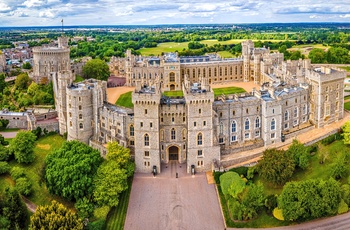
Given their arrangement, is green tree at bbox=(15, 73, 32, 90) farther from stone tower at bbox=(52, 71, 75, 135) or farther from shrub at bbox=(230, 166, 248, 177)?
shrub at bbox=(230, 166, 248, 177)

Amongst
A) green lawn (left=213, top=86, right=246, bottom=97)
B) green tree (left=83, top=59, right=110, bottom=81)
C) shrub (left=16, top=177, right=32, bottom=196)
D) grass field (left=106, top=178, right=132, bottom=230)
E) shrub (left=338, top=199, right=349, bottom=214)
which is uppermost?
green tree (left=83, top=59, right=110, bottom=81)

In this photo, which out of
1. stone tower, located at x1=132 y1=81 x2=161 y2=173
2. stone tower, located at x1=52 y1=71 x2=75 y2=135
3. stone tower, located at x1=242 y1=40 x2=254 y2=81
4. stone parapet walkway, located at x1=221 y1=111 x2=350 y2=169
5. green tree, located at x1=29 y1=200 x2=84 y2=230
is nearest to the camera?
green tree, located at x1=29 y1=200 x2=84 y2=230

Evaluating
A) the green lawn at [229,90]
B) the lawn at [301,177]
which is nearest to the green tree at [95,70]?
the green lawn at [229,90]

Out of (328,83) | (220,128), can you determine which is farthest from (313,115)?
(220,128)

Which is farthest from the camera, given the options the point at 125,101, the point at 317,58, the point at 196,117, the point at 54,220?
the point at 317,58

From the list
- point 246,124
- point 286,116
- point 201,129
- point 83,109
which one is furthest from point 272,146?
point 83,109

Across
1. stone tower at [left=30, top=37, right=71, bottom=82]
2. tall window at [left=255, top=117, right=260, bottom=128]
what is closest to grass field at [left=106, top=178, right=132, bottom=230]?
tall window at [left=255, top=117, right=260, bottom=128]

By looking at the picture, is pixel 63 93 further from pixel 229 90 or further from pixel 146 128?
pixel 229 90
